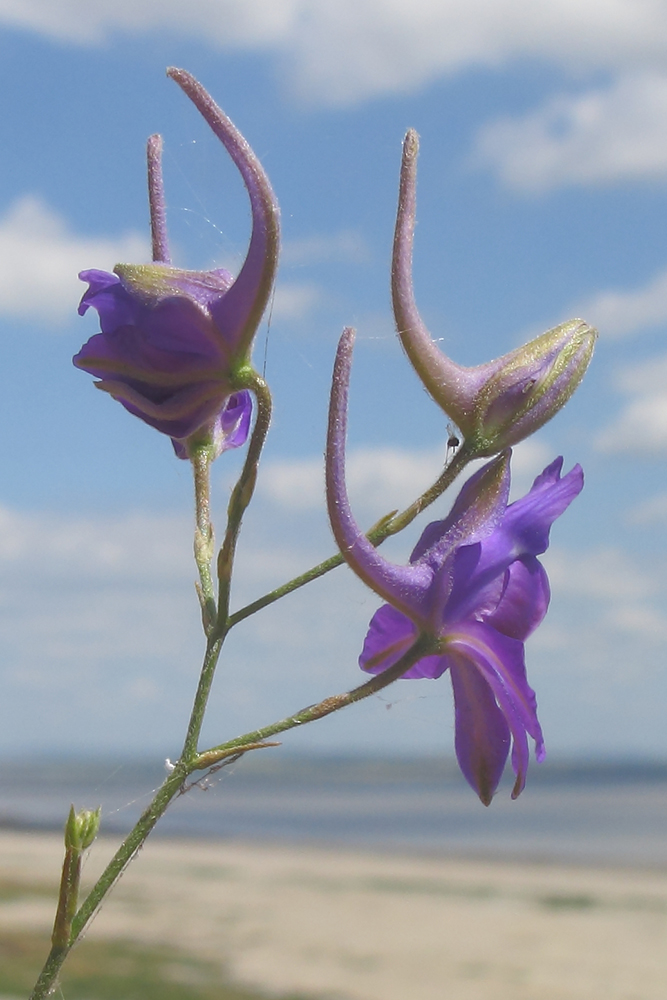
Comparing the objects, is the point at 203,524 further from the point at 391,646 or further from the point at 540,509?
the point at 540,509

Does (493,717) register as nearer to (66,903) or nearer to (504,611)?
(504,611)

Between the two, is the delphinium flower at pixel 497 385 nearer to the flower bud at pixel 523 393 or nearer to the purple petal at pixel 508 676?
the flower bud at pixel 523 393

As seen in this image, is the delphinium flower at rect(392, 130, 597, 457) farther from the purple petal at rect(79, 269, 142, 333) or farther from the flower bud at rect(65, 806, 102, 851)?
the flower bud at rect(65, 806, 102, 851)

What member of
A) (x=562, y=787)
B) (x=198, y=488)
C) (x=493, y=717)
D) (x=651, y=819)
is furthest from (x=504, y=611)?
(x=562, y=787)

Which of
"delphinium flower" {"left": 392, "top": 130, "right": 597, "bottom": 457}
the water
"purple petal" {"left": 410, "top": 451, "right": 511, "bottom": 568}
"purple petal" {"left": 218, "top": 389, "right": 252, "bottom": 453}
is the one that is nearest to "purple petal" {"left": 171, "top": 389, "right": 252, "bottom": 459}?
"purple petal" {"left": 218, "top": 389, "right": 252, "bottom": 453}

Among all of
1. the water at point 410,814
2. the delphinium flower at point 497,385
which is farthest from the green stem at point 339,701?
the water at point 410,814

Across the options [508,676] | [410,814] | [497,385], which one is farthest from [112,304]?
[410,814]
